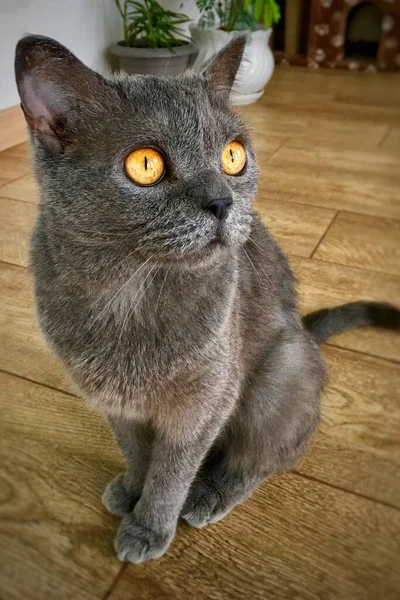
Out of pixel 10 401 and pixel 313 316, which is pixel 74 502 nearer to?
pixel 10 401

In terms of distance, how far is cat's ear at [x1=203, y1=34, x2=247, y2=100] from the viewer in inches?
25.8

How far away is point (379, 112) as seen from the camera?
224 cm

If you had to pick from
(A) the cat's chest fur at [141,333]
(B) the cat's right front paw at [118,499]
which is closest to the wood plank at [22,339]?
(B) the cat's right front paw at [118,499]

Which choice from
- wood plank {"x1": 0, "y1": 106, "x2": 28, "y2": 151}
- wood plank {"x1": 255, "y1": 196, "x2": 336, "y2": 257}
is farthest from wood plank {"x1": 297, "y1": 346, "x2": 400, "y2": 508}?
wood plank {"x1": 0, "y1": 106, "x2": 28, "y2": 151}

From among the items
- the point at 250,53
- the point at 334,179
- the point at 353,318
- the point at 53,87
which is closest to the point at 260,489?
the point at 353,318

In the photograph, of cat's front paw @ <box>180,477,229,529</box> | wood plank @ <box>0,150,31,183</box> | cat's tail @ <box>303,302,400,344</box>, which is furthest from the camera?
wood plank @ <box>0,150,31,183</box>

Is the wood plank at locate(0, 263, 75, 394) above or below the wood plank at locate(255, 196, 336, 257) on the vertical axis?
below

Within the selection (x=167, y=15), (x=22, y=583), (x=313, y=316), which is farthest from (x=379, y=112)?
(x=22, y=583)

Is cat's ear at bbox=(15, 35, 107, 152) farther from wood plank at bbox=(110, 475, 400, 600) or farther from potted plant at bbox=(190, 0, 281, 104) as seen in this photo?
potted plant at bbox=(190, 0, 281, 104)

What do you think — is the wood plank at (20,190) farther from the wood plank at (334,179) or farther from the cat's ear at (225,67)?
the cat's ear at (225,67)

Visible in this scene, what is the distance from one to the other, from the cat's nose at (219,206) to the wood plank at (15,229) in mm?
818

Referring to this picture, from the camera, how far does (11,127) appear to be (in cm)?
181

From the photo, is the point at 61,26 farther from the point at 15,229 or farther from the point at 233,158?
the point at 233,158

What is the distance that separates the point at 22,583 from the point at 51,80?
589 millimetres
